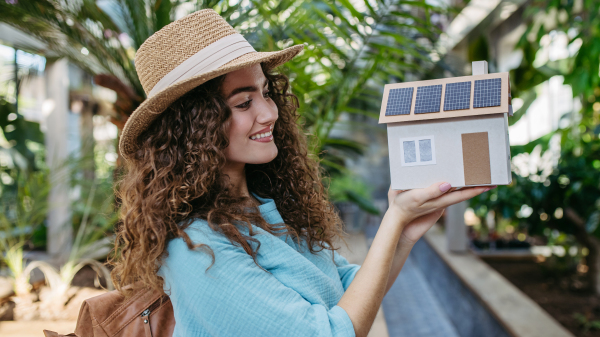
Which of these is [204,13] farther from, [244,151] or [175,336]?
[175,336]

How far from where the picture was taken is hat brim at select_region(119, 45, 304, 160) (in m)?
0.90

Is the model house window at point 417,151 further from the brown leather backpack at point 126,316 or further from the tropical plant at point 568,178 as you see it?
the tropical plant at point 568,178

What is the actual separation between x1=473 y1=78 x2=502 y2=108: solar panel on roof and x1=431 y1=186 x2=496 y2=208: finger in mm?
180

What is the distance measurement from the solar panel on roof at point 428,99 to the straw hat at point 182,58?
34cm

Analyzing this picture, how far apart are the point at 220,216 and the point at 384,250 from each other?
0.36 meters

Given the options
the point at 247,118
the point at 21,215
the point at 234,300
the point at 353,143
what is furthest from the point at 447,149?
the point at 21,215

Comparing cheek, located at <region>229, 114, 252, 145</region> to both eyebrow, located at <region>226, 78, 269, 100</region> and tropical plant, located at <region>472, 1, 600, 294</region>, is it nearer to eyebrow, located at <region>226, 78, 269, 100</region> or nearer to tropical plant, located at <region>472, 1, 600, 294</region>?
eyebrow, located at <region>226, 78, 269, 100</region>

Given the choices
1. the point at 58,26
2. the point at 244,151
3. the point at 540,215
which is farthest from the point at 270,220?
the point at 540,215

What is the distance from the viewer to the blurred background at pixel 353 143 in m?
2.04

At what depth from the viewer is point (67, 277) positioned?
2.36m

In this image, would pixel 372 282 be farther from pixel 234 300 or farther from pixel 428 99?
pixel 428 99

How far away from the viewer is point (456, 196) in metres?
0.93

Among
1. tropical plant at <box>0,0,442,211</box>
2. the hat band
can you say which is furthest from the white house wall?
tropical plant at <box>0,0,442,211</box>

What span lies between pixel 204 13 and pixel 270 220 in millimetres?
516
